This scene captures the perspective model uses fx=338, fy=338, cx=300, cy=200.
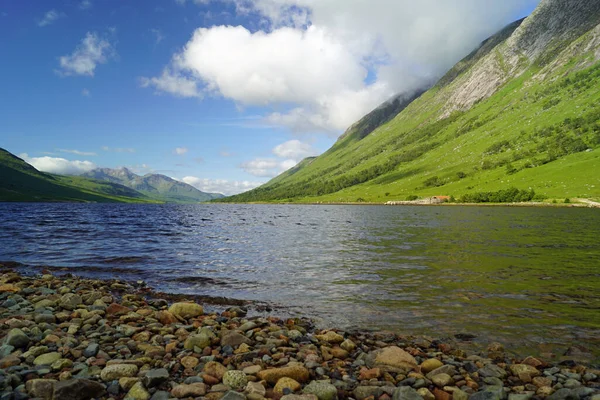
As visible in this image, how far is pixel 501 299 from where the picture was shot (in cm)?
1767

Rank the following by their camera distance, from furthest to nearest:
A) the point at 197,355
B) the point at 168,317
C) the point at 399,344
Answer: the point at 168,317
the point at 399,344
the point at 197,355

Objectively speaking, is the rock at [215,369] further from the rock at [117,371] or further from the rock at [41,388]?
Result: the rock at [41,388]

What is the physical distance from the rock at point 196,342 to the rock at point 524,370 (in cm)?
958

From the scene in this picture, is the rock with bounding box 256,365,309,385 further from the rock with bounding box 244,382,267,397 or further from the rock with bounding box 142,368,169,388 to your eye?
the rock with bounding box 142,368,169,388

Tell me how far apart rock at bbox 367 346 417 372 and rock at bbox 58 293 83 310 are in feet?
43.9

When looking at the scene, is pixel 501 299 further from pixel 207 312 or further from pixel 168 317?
pixel 168 317

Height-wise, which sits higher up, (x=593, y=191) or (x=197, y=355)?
(x=593, y=191)

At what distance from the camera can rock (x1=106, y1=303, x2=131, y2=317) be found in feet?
48.3

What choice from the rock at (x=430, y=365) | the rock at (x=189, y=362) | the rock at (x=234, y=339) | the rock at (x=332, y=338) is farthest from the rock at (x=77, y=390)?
the rock at (x=430, y=365)

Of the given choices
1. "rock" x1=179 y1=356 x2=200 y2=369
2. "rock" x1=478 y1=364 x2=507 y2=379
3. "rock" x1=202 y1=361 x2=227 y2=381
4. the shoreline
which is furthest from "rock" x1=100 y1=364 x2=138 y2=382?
"rock" x1=478 y1=364 x2=507 y2=379

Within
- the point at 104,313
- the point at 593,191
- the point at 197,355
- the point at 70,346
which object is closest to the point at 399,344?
the point at 197,355

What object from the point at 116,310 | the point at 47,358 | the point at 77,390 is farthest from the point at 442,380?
the point at 116,310

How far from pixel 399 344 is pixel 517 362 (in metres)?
3.66

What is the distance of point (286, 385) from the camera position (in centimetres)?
868
